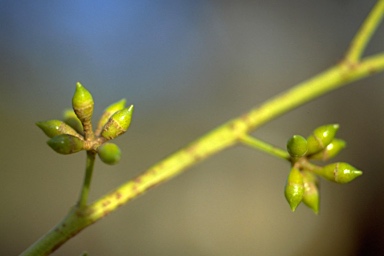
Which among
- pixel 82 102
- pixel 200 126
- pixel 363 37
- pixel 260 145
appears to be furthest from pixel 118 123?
pixel 200 126

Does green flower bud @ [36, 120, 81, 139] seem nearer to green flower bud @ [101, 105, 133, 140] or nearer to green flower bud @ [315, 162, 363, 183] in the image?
green flower bud @ [101, 105, 133, 140]

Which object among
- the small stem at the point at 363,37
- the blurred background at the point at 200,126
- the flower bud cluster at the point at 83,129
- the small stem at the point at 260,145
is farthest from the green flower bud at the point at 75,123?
the blurred background at the point at 200,126

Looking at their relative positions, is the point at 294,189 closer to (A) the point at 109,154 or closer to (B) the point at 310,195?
(B) the point at 310,195

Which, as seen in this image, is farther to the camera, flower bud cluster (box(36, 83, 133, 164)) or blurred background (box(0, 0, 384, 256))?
blurred background (box(0, 0, 384, 256))

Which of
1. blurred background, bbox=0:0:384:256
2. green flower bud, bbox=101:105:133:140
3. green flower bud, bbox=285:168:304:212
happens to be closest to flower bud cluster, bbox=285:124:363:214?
green flower bud, bbox=285:168:304:212

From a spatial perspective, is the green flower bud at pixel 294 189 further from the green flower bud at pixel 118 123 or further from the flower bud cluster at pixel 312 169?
the green flower bud at pixel 118 123

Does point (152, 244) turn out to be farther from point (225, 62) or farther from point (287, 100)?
point (287, 100)
